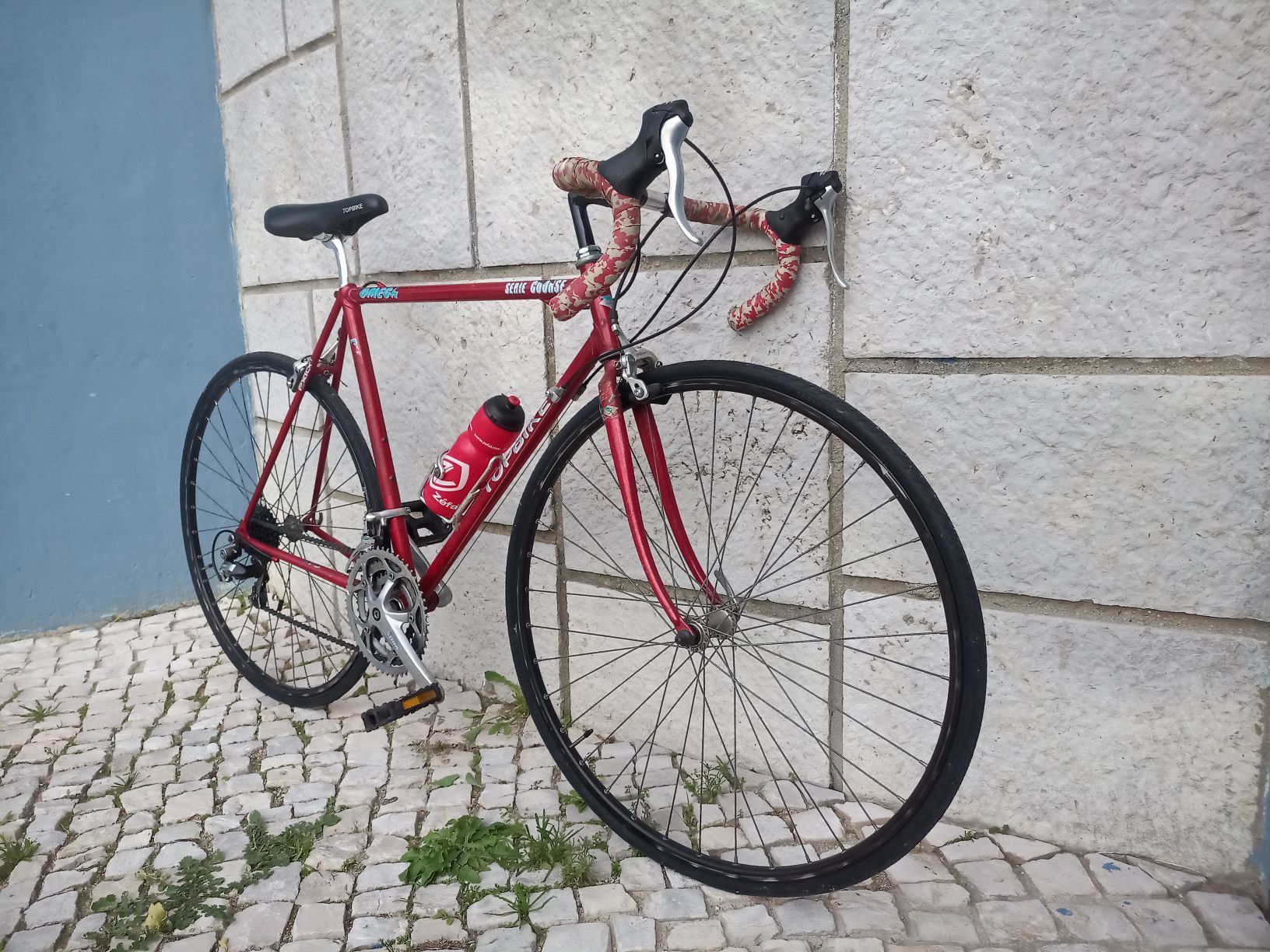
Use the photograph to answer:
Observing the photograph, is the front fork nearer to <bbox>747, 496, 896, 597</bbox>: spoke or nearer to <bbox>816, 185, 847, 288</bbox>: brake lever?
<bbox>747, 496, 896, 597</bbox>: spoke

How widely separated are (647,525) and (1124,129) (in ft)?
4.68

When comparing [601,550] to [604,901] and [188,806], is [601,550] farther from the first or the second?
[188,806]

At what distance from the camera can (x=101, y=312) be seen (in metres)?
3.59

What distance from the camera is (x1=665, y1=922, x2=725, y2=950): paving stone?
6.08 feet

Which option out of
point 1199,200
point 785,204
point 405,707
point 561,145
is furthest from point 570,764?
point 1199,200

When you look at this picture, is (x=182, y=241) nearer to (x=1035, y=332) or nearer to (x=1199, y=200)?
(x=1035, y=332)

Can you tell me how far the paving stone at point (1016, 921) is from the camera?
184 cm

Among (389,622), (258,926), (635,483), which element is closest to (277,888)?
(258,926)

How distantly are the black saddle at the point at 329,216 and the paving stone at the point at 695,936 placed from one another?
192 cm

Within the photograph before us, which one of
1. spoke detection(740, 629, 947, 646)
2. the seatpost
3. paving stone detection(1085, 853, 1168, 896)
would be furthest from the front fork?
paving stone detection(1085, 853, 1168, 896)

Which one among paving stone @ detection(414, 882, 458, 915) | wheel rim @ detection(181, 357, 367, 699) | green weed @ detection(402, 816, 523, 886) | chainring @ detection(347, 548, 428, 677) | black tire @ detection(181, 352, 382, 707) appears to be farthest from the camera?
wheel rim @ detection(181, 357, 367, 699)

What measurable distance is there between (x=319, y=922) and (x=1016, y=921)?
4.90 ft

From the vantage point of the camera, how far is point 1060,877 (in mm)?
1986

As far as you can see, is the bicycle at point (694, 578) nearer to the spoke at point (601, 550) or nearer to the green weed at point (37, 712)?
the spoke at point (601, 550)
